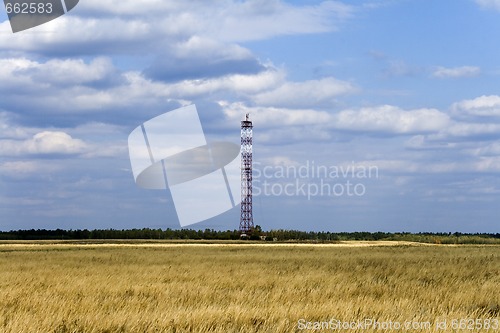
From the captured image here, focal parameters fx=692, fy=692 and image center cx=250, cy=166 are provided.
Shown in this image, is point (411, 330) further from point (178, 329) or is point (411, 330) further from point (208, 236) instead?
point (208, 236)

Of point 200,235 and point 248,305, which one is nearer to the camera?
point 248,305

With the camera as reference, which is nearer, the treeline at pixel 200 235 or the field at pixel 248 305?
the field at pixel 248 305

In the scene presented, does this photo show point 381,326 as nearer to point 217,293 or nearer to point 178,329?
point 178,329

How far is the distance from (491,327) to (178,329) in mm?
5554

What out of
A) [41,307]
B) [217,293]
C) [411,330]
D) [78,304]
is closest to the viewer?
[411,330]

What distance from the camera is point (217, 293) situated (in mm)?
18516

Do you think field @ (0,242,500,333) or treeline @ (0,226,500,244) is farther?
treeline @ (0,226,500,244)

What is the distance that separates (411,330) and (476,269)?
749 inches

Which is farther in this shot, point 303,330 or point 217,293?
point 217,293

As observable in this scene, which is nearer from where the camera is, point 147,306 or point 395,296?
point 147,306

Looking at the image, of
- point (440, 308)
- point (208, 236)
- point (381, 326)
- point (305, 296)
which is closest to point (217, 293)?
point (305, 296)

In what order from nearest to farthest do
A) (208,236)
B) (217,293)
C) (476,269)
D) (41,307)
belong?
(41,307)
(217,293)
(476,269)
(208,236)

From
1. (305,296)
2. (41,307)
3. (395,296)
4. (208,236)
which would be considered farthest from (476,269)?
(208,236)

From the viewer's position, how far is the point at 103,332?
12.0 meters
